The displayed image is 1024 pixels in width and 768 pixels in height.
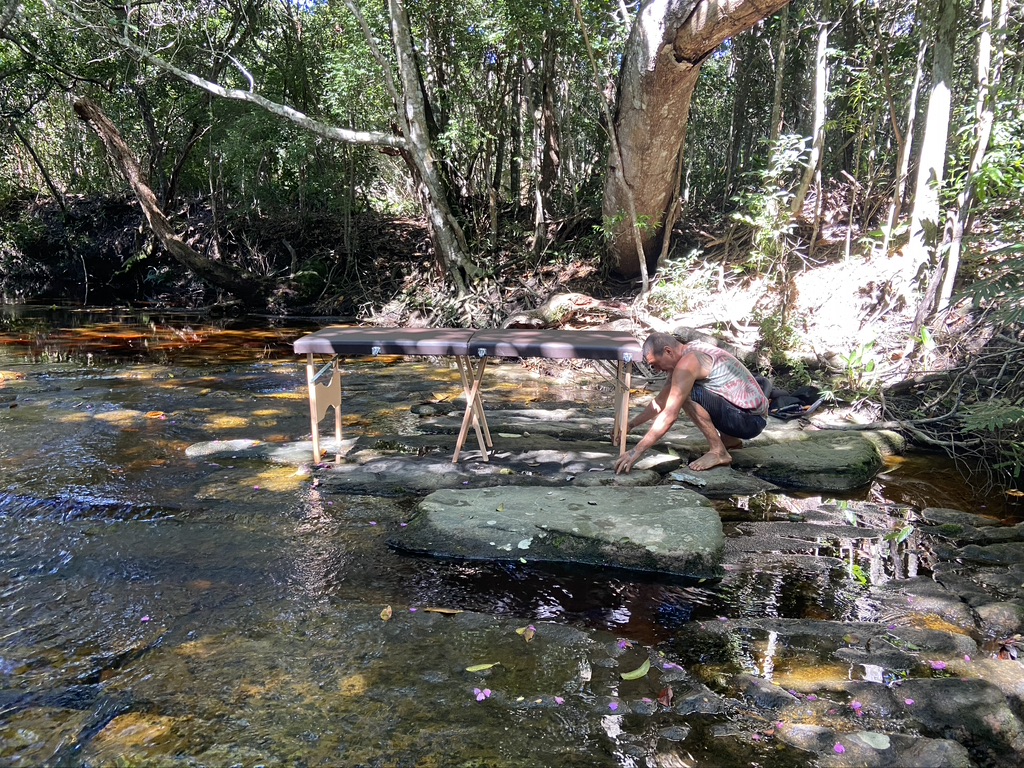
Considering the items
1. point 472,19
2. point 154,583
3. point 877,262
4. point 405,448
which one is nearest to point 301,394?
point 405,448

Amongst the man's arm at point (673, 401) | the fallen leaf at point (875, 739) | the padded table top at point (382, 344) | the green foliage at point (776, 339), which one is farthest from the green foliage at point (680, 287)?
the fallen leaf at point (875, 739)

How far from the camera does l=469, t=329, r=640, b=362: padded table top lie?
4.80 meters

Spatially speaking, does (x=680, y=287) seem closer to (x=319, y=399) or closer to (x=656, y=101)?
(x=656, y=101)

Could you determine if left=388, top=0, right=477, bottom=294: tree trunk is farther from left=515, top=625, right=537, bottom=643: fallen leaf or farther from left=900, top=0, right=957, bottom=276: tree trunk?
left=515, top=625, right=537, bottom=643: fallen leaf

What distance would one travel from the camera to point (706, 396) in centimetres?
527

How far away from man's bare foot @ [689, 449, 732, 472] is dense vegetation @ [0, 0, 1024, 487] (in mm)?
1771

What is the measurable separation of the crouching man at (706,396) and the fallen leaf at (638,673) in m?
2.03

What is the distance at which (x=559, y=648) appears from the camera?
309 centimetres

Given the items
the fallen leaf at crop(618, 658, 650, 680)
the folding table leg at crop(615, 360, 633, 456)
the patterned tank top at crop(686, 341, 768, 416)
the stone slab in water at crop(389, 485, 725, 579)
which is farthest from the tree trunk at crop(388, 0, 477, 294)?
the fallen leaf at crop(618, 658, 650, 680)

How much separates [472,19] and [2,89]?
12.0m

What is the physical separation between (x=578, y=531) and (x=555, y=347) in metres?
1.34

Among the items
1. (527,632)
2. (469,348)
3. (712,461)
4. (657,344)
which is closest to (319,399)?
(469,348)

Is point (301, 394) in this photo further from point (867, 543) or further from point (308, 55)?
point (308, 55)

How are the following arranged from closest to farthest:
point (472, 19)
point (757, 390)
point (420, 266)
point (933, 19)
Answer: point (757, 390)
point (933, 19)
point (472, 19)
point (420, 266)
